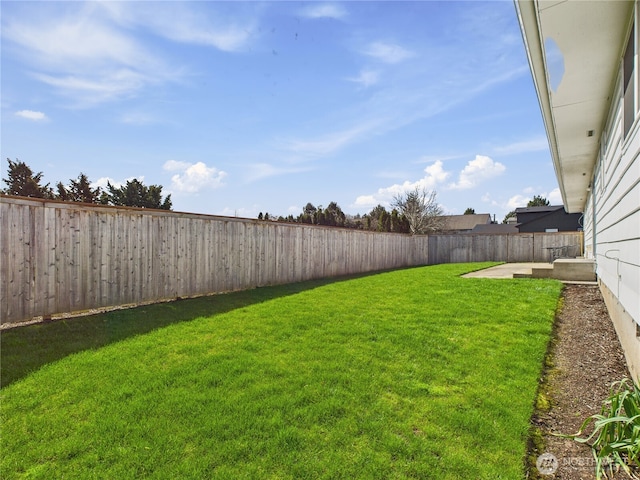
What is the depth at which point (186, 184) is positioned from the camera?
13.2 metres

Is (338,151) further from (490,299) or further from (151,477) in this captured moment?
(151,477)

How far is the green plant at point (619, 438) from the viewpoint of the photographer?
6.43 feet

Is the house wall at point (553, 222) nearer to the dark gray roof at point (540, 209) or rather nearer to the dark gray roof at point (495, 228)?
the dark gray roof at point (540, 209)

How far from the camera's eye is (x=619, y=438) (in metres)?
2.14

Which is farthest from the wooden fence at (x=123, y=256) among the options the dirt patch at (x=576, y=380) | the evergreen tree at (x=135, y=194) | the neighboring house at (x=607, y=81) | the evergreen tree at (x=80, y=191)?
the evergreen tree at (x=135, y=194)

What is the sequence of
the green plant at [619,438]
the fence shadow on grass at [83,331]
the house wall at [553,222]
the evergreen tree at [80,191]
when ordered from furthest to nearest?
1. the house wall at [553,222]
2. the evergreen tree at [80,191]
3. the fence shadow on grass at [83,331]
4. the green plant at [619,438]

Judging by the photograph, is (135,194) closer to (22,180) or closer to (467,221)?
(22,180)

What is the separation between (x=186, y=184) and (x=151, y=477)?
12.6m

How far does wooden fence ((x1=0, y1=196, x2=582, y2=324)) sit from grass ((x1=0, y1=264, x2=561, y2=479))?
0.59 metres

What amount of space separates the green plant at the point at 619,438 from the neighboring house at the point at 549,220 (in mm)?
29697

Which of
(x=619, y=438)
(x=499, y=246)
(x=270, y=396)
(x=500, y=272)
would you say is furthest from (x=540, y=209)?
(x=270, y=396)

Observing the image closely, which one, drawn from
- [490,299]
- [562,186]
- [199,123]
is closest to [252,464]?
[490,299]

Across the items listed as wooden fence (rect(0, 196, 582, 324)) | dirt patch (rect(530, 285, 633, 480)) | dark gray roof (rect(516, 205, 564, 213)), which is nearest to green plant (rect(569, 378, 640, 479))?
dirt patch (rect(530, 285, 633, 480))

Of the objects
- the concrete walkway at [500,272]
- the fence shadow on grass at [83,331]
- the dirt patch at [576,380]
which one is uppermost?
the concrete walkway at [500,272]
